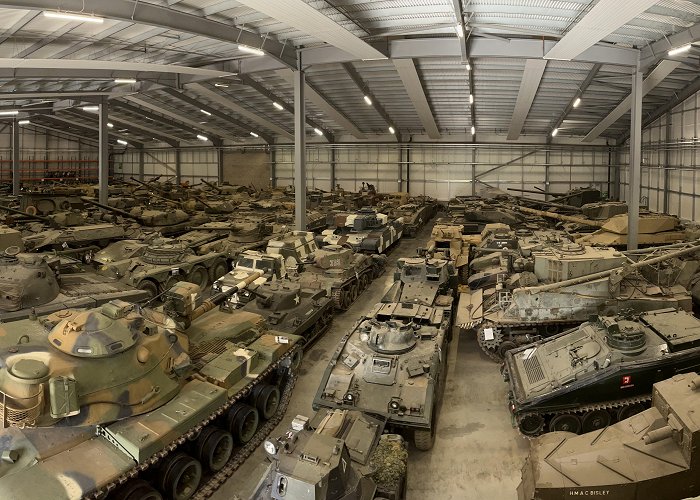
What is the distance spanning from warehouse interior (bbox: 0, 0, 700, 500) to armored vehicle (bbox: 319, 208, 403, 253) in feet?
0.56

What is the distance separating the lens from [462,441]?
9461mm

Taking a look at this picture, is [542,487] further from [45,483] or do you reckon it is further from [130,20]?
[130,20]

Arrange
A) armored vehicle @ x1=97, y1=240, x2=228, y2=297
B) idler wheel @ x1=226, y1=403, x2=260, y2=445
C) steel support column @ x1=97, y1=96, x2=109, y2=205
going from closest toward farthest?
idler wheel @ x1=226, y1=403, x2=260, y2=445, armored vehicle @ x1=97, y1=240, x2=228, y2=297, steel support column @ x1=97, y1=96, x2=109, y2=205

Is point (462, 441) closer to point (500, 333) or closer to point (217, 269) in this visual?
point (500, 333)

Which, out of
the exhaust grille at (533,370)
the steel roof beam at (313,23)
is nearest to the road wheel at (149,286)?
the steel roof beam at (313,23)

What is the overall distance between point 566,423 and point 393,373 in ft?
9.09

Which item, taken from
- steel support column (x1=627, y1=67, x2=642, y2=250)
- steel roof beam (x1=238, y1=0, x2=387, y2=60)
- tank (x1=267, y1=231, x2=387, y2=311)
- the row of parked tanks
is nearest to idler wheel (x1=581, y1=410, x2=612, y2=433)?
the row of parked tanks

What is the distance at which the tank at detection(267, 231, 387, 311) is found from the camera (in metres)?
16.1

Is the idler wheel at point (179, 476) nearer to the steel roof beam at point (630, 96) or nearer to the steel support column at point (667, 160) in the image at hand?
the steel roof beam at point (630, 96)

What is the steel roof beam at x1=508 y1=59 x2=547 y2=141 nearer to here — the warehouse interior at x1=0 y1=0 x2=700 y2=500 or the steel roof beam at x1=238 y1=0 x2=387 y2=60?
the warehouse interior at x1=0 y1=0 x2=700 y2=500

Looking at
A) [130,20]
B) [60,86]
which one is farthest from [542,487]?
[60,86]

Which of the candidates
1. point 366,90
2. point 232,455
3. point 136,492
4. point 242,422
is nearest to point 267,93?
point 366,90

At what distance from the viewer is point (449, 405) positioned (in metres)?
10.8

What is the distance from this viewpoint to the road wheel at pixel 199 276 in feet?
59.8
